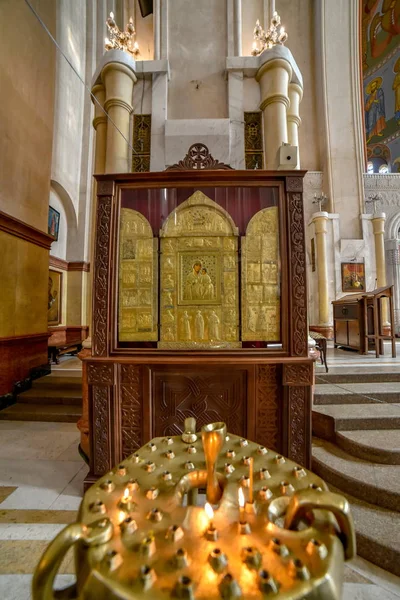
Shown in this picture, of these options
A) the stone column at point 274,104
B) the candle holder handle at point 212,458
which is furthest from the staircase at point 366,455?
the stone column at point 274,104

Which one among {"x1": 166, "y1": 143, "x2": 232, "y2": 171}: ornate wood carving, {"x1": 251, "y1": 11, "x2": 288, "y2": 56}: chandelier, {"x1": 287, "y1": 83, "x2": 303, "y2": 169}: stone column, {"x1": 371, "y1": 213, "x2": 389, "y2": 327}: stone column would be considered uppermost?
{"x1": 251, "y1": 11, "x2": 288, "y2": 56}: chandelier

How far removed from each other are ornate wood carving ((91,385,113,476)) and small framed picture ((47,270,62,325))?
245 inches

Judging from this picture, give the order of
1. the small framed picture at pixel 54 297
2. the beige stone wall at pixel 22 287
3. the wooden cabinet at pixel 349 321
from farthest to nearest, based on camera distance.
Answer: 1. the small framed picture at pixel 54 297
2. the wooden cabinet at pixel 349 321
3. the beige stone wall at pixel 22 287

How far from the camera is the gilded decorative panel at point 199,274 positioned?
7.89 ft

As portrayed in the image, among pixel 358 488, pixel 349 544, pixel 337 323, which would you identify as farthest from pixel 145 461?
pixel 337 323

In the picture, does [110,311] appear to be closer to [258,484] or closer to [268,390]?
[268,390]

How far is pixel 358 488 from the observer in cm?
214

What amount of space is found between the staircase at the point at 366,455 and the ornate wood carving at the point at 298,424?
15.3 inches

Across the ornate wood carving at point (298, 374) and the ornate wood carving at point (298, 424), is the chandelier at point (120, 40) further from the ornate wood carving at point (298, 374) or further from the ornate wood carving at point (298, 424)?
the ornate wood carving at point (298, 424)

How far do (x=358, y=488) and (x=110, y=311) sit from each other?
2.43 meters

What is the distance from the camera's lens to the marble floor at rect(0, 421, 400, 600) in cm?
156

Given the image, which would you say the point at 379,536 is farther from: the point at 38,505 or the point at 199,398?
the point at 38,505

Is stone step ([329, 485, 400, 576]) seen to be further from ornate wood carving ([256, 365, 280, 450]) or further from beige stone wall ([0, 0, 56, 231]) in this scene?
beige stone wall ([0, 0, 56, 231])

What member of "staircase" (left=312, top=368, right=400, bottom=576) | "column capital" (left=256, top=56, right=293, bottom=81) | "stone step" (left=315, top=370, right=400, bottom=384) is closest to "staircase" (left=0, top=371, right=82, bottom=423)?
"staircase" (left=312, top=368, right=400, bottom=576)
